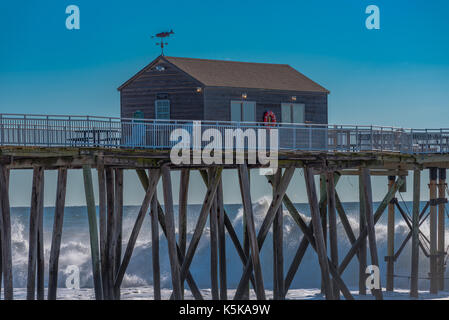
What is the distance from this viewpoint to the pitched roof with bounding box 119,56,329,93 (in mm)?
34844

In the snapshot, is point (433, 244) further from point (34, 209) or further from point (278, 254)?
point (34, 209)

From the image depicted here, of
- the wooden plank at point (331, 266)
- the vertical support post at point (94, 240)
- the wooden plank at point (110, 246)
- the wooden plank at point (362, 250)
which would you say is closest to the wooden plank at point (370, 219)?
the wooden plank at point (362, 250)

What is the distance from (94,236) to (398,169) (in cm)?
1703

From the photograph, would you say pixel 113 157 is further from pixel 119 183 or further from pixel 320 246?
pixel 320 246

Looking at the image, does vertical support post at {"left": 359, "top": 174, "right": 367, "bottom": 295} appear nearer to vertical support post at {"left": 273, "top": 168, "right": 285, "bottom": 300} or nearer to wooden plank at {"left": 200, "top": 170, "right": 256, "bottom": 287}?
vertical support post at {"left": 273, "top": 168, "right": 285, "bottom": 300}

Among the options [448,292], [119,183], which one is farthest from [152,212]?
[448,292]

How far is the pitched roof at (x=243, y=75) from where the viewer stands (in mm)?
34844

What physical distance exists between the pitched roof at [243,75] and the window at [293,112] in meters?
0.64

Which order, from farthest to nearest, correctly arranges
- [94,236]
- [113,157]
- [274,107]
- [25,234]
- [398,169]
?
[25,234] < [398,169] < [274,107] < [113,157] < [94,236]

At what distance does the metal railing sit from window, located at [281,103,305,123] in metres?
0.43

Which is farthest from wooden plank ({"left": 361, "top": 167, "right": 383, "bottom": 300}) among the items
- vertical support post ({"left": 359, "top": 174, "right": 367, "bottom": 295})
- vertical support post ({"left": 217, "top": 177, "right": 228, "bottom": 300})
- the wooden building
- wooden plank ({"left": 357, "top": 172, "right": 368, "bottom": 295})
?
vertical support post ({"left": 217, "top": 177, "right": 228, "bottom": 300})

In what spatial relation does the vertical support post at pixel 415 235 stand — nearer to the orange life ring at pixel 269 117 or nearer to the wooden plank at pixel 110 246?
the orange life ring at pixel 269 117

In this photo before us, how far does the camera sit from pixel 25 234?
90.2m

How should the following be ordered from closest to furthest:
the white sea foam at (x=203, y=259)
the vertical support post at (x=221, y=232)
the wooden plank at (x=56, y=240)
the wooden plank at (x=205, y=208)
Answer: the wooden plank at (x=56, y=240) → the wooden plank at (x=205, y=208) → the vertical support post at (x=221, y=232) → the white sea foam at (x=203, y=259)
